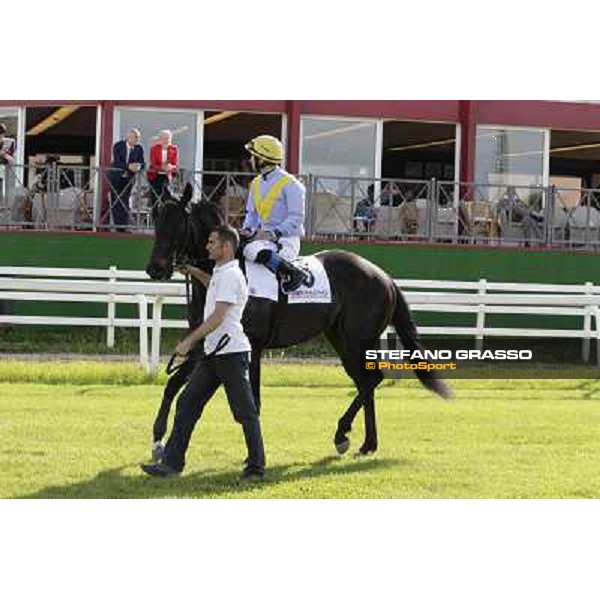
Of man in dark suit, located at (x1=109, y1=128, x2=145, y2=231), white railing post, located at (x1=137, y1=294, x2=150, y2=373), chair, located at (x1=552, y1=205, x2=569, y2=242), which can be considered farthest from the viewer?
chair, located at (x1=552, y1=205, x2=569, y2=242)

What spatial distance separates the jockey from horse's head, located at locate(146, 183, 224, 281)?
0.29 m

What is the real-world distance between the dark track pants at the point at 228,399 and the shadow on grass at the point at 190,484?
A: 166 mm

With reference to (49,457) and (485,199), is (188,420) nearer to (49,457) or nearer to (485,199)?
(49,457)

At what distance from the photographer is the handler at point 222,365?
25.8 ft

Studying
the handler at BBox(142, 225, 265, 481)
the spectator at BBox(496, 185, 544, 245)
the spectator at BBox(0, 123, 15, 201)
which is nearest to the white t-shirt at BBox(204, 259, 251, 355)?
the handler at BBox(142, 225, 265, 481)

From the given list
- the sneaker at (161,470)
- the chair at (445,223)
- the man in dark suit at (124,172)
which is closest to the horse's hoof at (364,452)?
the sneaker at (161,470)

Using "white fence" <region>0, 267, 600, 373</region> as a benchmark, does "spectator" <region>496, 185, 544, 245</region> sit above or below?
above

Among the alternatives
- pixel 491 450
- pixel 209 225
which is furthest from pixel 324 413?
pixel 209 225

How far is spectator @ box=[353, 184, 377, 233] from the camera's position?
43.5 feet

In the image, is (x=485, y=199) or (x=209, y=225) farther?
(x=485, y=199)

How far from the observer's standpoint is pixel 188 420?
26.8 feet

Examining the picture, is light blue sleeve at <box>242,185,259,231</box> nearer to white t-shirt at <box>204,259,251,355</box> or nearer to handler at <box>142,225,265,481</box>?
handler at <box>142,225,265,481</box>

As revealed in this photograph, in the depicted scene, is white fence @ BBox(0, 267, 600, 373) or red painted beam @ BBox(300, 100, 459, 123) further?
red painted beam @ BBox(300, 100, 459, 123)

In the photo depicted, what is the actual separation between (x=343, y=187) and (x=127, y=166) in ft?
9.23
